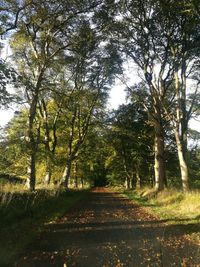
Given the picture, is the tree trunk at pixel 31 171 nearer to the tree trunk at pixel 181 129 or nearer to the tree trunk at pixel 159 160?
the tree trunk at pixel 181 129

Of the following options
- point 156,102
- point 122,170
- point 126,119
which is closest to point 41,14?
point 156,102

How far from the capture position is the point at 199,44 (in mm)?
24234

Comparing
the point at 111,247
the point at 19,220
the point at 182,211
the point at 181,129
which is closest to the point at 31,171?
the point at 19,220

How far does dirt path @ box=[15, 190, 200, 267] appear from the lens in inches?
338

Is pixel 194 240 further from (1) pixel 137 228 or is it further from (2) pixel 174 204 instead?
(2) pixel 174 204

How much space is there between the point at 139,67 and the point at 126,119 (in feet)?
75.2

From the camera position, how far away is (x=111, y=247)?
10195mm

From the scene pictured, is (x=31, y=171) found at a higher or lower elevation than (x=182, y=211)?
higher

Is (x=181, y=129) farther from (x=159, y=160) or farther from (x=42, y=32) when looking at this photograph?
(x=42, y=32)

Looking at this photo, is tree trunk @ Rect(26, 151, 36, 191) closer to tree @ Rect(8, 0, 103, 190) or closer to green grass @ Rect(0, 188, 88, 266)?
tree @ Rect(8, 0, 103, 190)

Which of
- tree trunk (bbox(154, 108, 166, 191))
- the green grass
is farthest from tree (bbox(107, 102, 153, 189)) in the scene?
the green grass

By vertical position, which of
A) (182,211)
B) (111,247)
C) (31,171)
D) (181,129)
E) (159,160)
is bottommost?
(111,247)

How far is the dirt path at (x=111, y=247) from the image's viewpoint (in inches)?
338

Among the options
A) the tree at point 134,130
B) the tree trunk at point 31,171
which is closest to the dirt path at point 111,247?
the tree trunk at point 31,171
